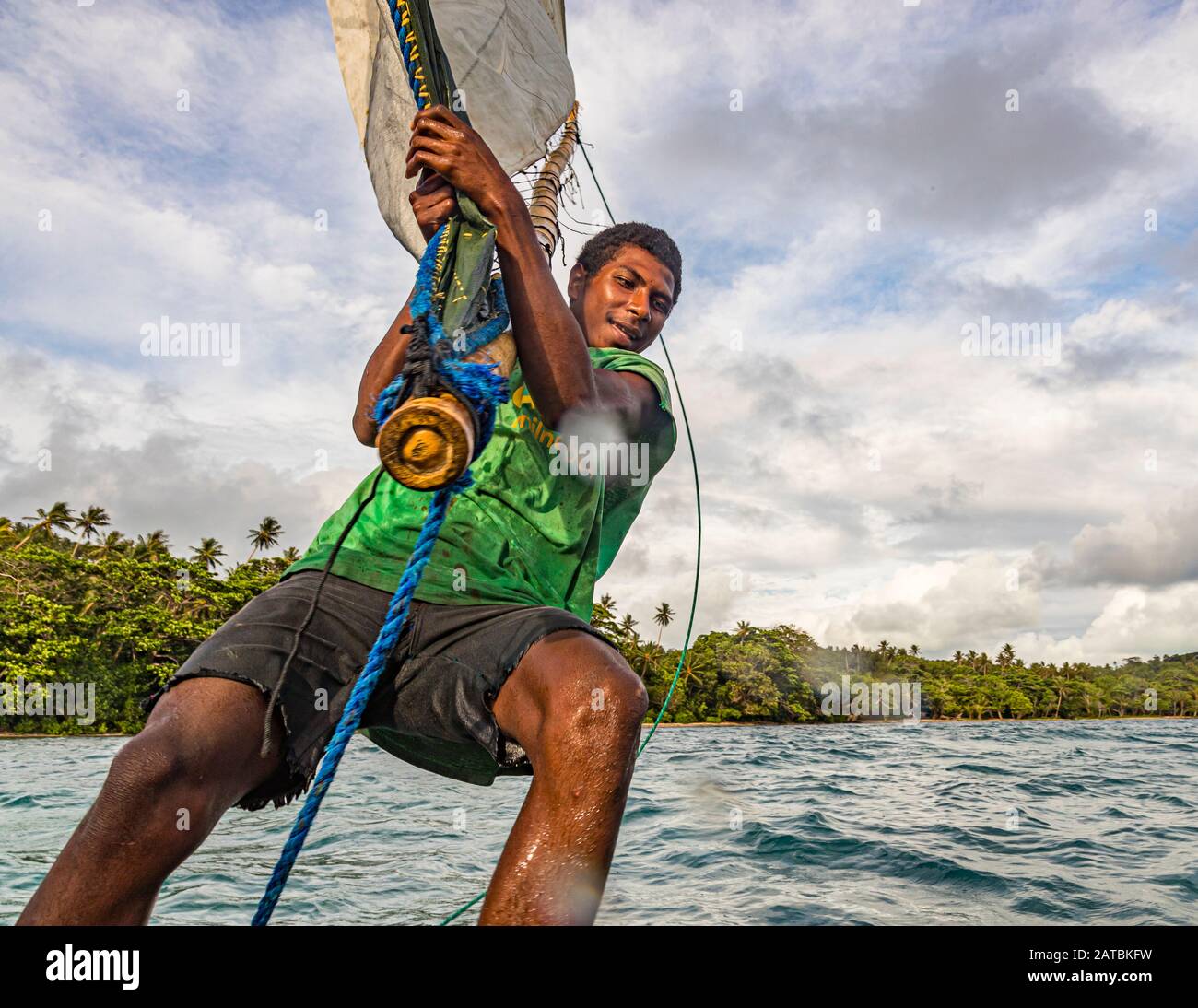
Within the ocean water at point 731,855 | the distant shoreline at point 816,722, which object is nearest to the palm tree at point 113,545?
the distant shoreline at point 816,722

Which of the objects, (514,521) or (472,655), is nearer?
(472,655)

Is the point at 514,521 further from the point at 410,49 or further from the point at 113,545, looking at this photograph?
the point at 113,545

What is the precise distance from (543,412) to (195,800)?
1.04 m

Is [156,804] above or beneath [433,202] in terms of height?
beneath

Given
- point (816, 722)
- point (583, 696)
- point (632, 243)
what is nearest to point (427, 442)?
point (583, 696)

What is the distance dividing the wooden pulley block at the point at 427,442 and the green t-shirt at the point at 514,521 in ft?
1.96

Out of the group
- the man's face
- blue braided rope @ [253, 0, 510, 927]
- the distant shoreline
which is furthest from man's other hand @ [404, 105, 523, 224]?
the distant shoreline

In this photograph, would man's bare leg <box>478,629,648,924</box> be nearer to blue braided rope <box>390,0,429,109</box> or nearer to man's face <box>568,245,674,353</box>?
man's face <box>568,245,674,353</box>

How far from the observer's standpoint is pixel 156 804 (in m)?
1.69

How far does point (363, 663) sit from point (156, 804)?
530mm

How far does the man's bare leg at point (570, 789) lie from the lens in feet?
4.98

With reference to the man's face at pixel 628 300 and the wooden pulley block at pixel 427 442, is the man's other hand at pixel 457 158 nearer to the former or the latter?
the wooden pulley block at pixel 427 442

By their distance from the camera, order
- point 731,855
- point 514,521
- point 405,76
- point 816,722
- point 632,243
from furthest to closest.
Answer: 1. point 816,722
2. point 731,855
3. point 405,76
4. point 632,243
5. point 514,521
